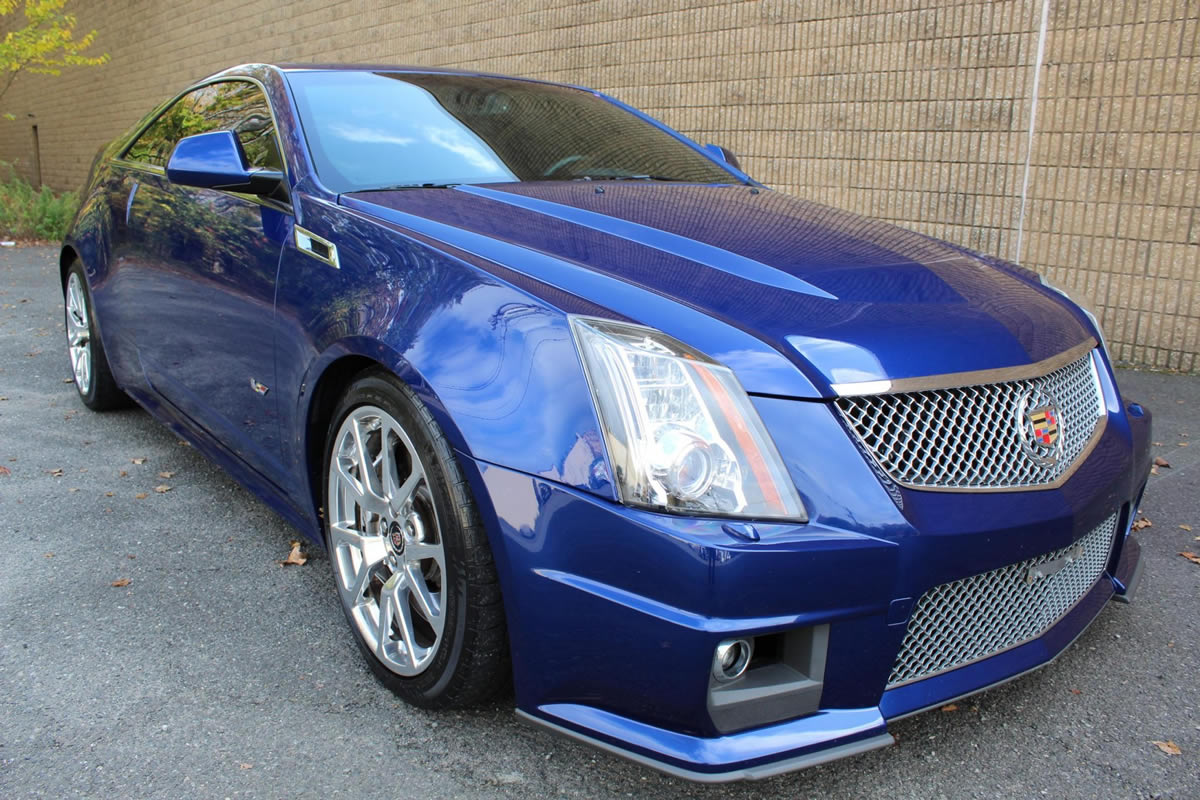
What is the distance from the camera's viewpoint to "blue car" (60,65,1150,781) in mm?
1793

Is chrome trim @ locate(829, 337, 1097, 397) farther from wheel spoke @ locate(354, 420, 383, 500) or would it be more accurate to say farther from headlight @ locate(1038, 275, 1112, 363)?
wheel spoke @ locate(354, 420, 383, 500)

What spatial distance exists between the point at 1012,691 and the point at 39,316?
284 inches

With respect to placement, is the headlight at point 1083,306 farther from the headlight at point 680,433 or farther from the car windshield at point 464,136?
the headlight at point 680,433

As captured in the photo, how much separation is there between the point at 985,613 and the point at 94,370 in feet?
13.2

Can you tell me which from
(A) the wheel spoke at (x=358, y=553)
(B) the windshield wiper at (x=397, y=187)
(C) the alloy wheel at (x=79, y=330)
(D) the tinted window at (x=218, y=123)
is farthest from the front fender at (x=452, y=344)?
(C) the alloy wheel at (x=79, y=330)

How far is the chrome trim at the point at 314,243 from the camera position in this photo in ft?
8.28

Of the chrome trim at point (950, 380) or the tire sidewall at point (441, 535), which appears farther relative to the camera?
the tire sidewall at point (441, 535)

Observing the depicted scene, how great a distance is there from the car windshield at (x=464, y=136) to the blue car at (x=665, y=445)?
20 mm

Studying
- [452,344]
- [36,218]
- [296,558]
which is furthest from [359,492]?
[36,218]

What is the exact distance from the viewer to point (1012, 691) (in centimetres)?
241

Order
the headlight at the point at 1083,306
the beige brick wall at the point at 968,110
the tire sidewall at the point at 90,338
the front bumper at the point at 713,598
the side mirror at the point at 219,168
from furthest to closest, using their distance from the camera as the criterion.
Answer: the beige brick wall at the point at 968,110 < the tire sidewall at the point at 90,338 < the side mirror at the point at 219,168 < the headlight at the point at 1083,306 < the front bumper at the point at 713,598

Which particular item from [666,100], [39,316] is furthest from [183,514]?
[666,100]

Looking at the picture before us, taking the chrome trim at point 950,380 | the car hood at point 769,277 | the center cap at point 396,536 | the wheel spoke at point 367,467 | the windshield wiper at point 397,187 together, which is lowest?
the center cap at point 396,536

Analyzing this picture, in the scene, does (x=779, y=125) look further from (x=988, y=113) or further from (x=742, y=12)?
(x=988, y=113)
